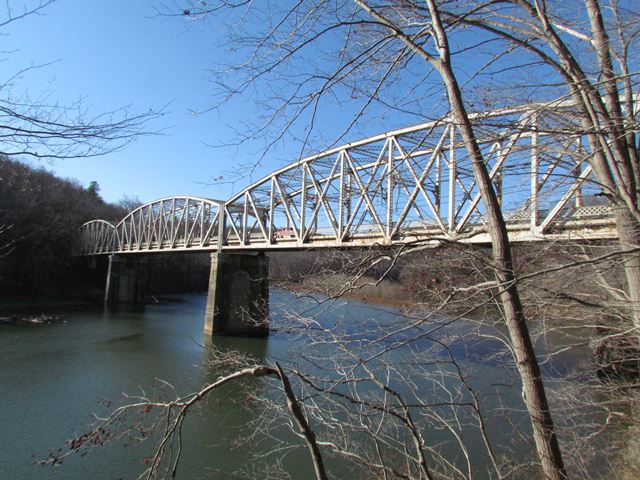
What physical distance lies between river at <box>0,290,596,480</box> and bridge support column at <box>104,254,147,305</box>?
1049 inches

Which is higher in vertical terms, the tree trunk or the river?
the tree trunk

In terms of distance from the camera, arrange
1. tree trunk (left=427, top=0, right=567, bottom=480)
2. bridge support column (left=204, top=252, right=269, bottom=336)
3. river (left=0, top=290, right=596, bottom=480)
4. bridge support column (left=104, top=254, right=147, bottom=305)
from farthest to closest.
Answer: bridge support column (left=104, top=254, right=147, bottom=305) < bridge support column (left=204, top=252, right=269, bottom=336) < river (left=0, top=290, right=596, bottom=480) < tree trunk (left=427, top=0, right=567, bottom=480)

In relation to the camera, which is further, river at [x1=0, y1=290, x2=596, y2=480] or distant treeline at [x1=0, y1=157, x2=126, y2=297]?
distant treeline at [x1=0, y1=157, x2=126, y2=297]

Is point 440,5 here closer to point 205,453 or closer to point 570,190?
point 570,190

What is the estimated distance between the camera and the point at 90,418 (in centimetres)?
1222

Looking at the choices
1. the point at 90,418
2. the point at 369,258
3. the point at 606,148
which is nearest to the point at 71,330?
the point at 90,418

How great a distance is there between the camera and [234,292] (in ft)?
108

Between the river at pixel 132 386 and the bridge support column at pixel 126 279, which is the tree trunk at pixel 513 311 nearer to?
the river at pixel 132 386

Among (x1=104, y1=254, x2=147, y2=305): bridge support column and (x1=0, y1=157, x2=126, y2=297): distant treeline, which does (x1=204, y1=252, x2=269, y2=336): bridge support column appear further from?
(x1=104, y1=254, x2=147, y2=305): bridge support column

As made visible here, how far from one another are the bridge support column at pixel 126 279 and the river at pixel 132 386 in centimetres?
2665

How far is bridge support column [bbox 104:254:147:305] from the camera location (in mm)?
55316

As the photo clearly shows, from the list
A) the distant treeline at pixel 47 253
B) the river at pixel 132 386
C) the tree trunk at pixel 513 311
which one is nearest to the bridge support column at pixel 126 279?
the distant treeline at pixel 47 253

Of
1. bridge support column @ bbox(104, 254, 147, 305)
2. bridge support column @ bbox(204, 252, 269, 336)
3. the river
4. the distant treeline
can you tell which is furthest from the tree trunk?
bridge support column @ bbox(104, 254, 147, 305)

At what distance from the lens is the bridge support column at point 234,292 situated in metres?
30.8
